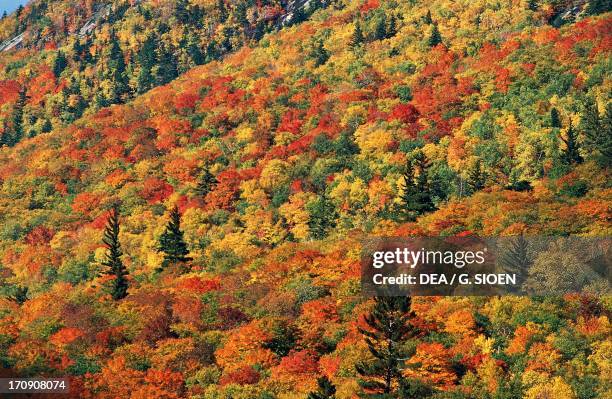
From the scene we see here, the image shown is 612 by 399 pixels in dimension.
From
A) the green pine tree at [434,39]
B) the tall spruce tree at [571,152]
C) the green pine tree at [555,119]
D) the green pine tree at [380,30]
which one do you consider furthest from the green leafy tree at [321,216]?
the green pine tree at [380,30]

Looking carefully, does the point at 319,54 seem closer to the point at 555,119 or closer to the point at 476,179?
the point at 555,119

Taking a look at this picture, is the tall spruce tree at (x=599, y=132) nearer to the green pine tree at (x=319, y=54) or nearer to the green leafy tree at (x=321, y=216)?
the green leafy tree at (x=321, y=216)

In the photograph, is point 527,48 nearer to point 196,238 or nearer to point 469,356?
point 196,238

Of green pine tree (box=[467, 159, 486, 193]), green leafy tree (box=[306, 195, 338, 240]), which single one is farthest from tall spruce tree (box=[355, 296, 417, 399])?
green pine tree (box=[467, 159, 486, 193])

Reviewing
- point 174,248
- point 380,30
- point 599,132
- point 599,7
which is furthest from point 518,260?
point 380,30

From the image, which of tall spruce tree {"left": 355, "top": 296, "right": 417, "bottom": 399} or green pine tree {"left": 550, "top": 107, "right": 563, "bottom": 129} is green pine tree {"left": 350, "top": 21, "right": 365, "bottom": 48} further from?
tall spruce tree {"left": 355, "top": 296, "right": 417, "bottom": 399}

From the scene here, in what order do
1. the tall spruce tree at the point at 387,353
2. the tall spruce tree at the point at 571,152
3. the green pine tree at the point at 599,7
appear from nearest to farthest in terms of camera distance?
the tall spruce tree at the point at 387,353 → the tall spruce tree at the point at 571,152 → the green pine tree at the point at 599,7
